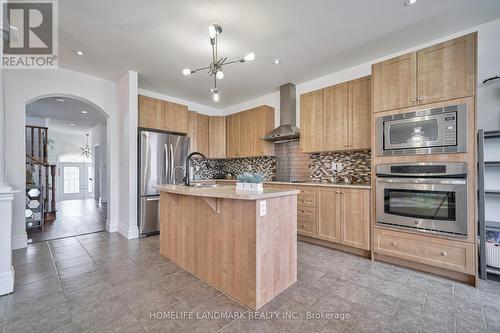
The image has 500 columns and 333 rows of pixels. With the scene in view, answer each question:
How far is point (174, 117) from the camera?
4457 millimetres

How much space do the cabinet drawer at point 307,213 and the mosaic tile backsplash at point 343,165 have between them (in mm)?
740

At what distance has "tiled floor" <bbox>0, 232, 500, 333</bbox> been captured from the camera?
5.40ft

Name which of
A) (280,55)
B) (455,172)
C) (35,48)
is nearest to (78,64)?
(35,48)

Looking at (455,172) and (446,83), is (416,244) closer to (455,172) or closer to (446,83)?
(455,172)

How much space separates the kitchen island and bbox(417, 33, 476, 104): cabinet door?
1953 millimetres

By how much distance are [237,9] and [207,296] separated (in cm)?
287

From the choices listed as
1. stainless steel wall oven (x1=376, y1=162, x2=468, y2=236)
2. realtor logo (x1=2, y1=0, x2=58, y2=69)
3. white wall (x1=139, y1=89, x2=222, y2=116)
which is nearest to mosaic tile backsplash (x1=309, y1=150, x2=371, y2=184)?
stainless steel wall oven (x1=376, y1=162, x2=468, y2=236)

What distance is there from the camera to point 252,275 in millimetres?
1842

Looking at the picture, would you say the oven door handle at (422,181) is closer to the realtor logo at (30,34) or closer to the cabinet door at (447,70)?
the cabinet door at (447,70)

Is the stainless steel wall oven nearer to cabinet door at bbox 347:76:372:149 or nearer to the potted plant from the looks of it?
cabinet door at bbox 347:76:372:149

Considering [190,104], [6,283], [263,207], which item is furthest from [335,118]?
[6,283]

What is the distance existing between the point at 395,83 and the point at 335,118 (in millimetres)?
947

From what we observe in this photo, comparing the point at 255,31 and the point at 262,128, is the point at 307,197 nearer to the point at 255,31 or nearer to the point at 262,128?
the point at 262,128

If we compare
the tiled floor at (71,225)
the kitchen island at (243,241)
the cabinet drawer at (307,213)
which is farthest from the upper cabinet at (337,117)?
the tiled floor at (71,225)
